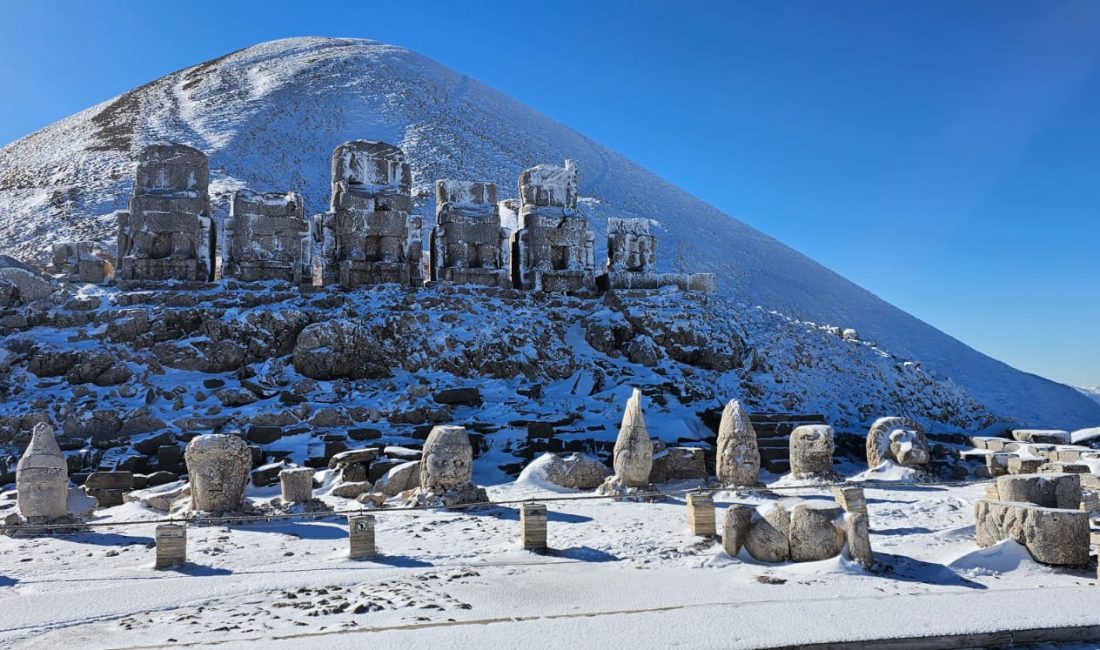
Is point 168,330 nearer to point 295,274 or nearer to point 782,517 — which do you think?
point 295,274

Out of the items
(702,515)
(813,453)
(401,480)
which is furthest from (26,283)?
(813,453)

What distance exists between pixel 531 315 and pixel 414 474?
25.1 feet

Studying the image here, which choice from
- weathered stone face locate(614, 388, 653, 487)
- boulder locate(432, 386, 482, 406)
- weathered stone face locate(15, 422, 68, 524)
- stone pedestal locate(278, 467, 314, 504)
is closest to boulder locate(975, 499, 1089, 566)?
weathered stone face locate(614, 388, 653, 487)

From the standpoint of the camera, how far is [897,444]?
44.1ft

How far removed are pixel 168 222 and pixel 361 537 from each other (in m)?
13.2

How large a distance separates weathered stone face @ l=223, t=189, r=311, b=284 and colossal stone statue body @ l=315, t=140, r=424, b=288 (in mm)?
816

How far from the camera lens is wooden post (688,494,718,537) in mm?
8867

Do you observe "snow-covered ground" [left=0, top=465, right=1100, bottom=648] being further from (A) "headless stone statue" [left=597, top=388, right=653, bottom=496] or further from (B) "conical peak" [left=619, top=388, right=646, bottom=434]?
(B) "conical peak" [left=619, top=388, right=646, bottom=434]

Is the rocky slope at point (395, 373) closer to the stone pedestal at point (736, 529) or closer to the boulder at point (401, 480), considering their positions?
the boulder at point (401, 480)

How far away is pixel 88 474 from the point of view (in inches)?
493

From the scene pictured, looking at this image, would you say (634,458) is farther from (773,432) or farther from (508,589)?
(773,432)

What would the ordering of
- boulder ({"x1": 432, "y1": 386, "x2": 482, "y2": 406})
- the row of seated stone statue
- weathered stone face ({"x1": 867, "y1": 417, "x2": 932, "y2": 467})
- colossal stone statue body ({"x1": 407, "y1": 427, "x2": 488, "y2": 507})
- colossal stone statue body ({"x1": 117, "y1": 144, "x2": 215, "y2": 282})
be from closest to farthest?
colossal stone statue body ({"x1": 407, "y1": 427, "x2": 488, "y2": 507})
weathered stone face ({"x1": 867, "y1": 417, "x2": 932, "y2": 467})
boulder ({"x1": 432, "y1": 386, "x2": 482, "y2": 406})
colossal stone statue body ({"x1": 117, "y1": 144, "x2": 215, "y2": 282})
the row of seated stone statue

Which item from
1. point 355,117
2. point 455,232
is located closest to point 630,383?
point 455,232

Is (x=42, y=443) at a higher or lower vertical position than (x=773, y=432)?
higher
